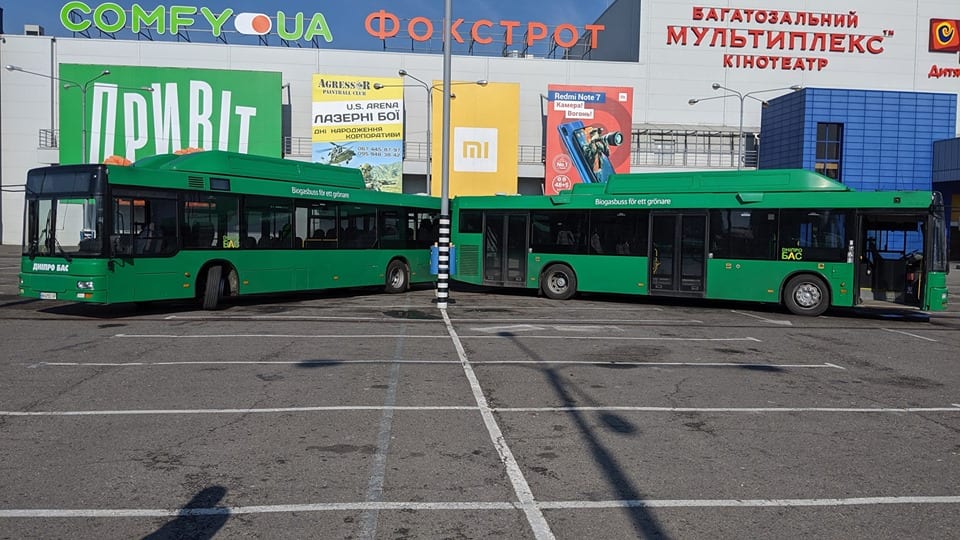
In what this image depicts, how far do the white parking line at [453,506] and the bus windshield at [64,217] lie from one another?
1092 centimetres

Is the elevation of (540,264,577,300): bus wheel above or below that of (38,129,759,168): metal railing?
below

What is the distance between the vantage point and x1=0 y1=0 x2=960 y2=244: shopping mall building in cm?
4744

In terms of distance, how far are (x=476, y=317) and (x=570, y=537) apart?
480 inches

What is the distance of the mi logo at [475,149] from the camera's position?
4934 centimetres

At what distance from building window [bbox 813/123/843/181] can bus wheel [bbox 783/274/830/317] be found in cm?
3296

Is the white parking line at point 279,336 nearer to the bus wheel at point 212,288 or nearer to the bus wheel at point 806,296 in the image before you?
the bus wheel at point 212,288

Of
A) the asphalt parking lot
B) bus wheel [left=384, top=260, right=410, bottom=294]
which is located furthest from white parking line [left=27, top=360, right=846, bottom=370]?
bus wheel [left=384, top=260, right=410, bottom=294]

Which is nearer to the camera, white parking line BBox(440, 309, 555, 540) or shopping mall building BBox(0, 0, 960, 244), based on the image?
white parking line BBox(440, 309, 555, 540)

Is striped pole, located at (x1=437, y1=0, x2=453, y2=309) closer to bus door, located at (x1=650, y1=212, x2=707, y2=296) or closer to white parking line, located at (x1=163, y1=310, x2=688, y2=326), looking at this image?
white parking line, located at (x1=163, y1=310, x2=688, y2=326)

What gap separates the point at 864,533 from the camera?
4.71 meters

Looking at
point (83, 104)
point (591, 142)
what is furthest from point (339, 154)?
point (591, 142)

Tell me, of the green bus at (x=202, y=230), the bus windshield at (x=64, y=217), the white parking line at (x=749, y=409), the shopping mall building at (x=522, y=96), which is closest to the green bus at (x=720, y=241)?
the green bus at (x=202, y=230)

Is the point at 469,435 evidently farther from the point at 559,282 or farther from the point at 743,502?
the point at 559,282

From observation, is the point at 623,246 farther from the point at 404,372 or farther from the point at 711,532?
the point at 711,532
